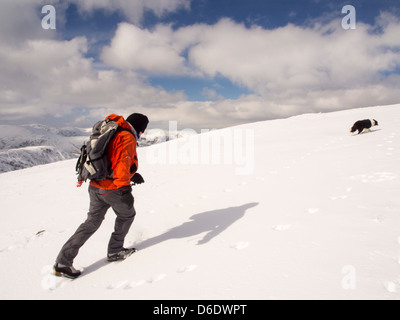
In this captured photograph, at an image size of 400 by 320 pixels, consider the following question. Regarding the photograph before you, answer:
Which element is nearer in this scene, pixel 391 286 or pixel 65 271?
pixel 391 286

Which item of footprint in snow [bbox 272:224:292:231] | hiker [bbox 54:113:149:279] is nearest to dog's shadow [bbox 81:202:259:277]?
hiker [bbox 54:113:149:279]

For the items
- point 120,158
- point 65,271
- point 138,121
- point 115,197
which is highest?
point 138,121

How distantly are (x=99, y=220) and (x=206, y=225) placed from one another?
85.6 inches

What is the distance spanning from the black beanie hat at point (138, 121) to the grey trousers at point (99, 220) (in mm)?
1179

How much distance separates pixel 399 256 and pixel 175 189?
614 centimetres

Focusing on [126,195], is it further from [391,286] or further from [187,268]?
[391,286]

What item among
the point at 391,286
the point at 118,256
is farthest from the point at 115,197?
the point at 391,286

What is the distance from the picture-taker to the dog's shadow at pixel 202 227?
4130mm

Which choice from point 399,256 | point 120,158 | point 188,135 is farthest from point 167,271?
point 188,135

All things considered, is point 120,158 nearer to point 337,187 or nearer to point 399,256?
point 399,256

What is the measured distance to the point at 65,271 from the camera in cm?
352

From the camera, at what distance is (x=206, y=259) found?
11.0ft
